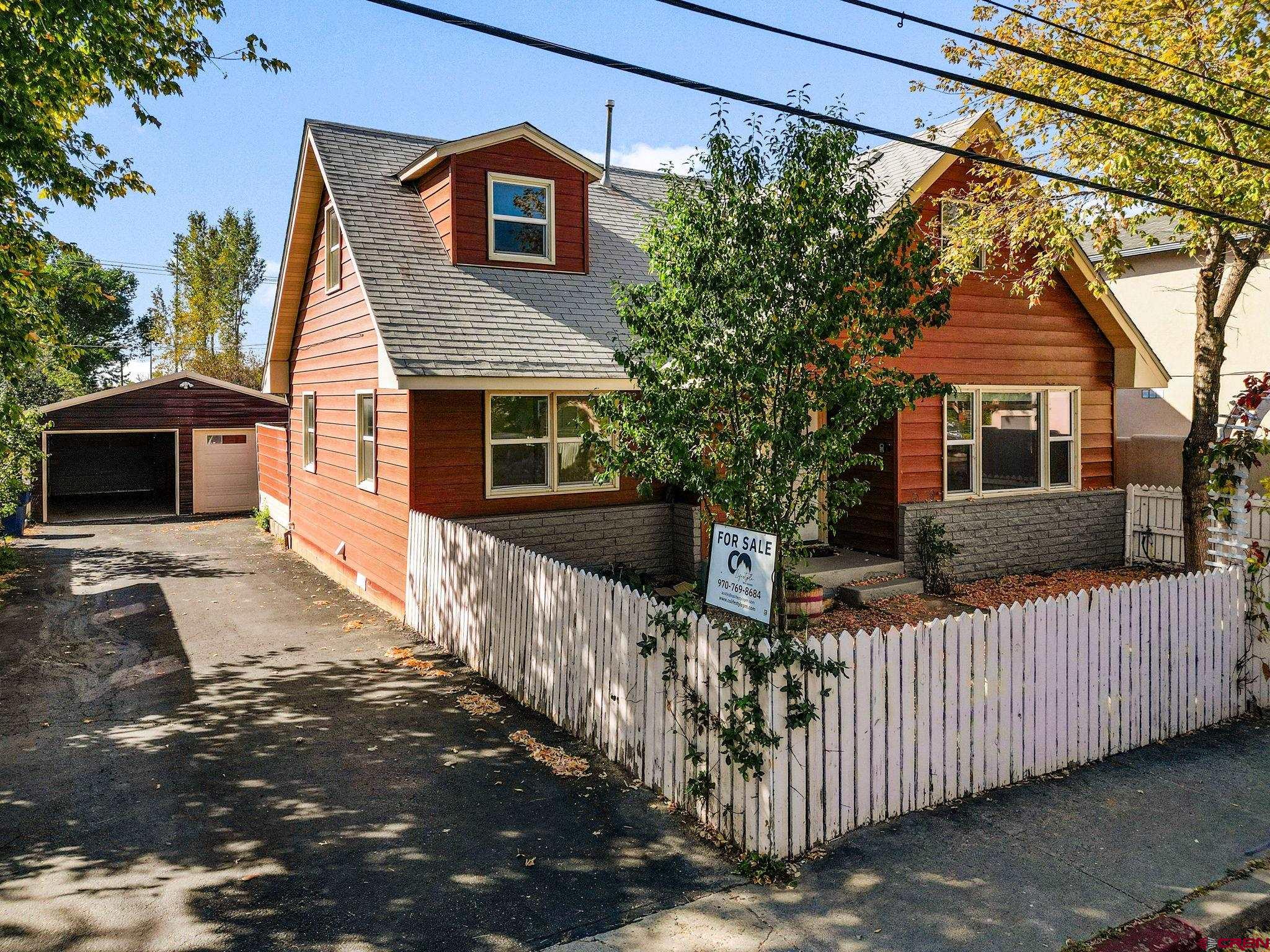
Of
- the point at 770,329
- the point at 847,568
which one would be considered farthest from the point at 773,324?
the point at 847,568

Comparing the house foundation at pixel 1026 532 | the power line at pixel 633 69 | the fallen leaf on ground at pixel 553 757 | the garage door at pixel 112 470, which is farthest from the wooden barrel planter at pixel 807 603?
the garage door at pixel 112 470

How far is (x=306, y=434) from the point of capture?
680 inches

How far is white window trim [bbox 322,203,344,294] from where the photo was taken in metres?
14.0

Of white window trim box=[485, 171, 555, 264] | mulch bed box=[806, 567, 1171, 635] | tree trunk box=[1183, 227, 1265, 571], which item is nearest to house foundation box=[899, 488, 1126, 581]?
mulch bed box=[806, 567, 1171, 635]

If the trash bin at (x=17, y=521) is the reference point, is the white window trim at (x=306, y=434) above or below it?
above

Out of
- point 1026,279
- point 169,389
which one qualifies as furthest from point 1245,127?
point 169,389

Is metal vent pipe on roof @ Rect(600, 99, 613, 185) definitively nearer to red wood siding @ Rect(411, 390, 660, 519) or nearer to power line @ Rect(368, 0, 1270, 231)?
red wood siding @ Rect(411, 390, 660, 519)

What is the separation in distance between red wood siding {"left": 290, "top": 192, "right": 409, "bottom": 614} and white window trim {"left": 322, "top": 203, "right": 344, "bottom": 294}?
0.21 meters

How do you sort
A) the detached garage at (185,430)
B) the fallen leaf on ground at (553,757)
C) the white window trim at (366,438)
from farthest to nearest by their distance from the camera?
the detached garage at (185,430)
the white window trim at (366,438)
the fallen leaf on ground at (553,757)

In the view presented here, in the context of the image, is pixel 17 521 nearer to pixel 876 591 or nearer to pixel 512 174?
pixel 512 174

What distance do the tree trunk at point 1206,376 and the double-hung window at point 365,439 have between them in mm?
11513

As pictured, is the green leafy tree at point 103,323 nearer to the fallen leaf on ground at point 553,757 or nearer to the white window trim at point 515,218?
the white window trim at point 515,218

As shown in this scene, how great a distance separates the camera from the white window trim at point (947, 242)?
1308 cm

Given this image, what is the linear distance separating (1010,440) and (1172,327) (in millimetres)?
12965
